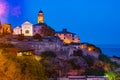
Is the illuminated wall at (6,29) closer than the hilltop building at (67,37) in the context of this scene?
Yes

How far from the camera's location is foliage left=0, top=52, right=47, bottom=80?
147ft

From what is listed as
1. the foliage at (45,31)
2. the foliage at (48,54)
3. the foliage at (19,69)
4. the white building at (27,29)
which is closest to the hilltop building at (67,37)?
the foliage at (45,31)

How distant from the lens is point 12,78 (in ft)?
147

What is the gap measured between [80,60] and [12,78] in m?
31.6

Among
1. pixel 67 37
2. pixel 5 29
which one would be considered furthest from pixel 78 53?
pixel 67 37

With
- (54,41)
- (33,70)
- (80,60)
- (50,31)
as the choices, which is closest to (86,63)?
(80,60)

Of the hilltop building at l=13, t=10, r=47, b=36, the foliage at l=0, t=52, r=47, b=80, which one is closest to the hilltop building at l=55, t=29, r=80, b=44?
the hilltop building at l=13, t=10, r=47, b=36

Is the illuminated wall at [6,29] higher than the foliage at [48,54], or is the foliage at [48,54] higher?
the illuminated wall at [6,29]

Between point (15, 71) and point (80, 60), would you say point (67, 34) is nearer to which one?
point (80, 60)

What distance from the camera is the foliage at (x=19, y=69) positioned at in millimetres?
44812

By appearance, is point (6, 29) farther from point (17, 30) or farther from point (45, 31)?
point (45, 31)

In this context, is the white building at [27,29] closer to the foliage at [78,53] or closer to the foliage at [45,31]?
the foliage at [45,31]

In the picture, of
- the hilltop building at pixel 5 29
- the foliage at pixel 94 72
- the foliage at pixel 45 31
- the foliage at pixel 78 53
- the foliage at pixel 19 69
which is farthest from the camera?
the foliage at pixel 45 31

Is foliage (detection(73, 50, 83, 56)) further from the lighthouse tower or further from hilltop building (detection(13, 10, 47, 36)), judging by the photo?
the lighthouse tower
